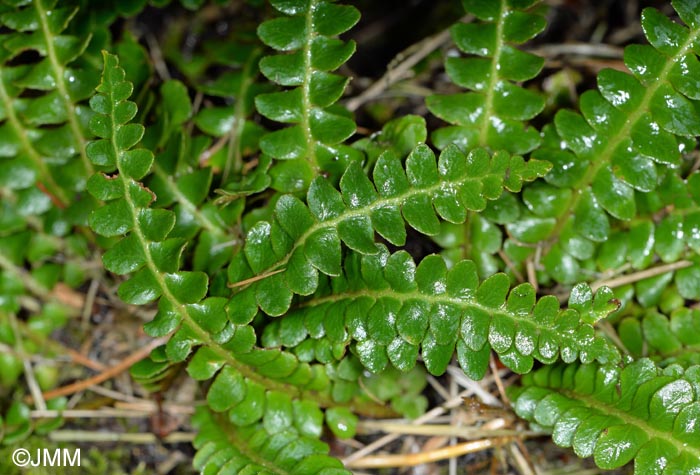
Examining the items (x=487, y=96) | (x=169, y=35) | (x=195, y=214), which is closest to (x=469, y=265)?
(x=487, y=96)

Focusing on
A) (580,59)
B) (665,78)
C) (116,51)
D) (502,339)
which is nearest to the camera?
(502,339)

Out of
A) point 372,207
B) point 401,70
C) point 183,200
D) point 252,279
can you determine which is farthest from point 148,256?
point 401,70

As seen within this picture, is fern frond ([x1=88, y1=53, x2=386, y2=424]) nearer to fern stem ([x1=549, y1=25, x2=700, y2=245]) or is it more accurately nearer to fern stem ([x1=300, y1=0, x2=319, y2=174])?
fern stem ([x1=300, y1=0, x2=319, y2=174])

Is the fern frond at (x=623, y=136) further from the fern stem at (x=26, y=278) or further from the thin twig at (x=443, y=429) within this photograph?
the fern stem at (x=26, y=278)

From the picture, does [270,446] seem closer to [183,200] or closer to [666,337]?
[183,200]

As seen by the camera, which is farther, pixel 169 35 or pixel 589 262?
pixel 169 35

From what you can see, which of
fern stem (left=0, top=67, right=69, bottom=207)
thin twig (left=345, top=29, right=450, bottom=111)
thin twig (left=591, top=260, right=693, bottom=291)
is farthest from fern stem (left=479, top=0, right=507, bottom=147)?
fern stem (left=0, top=67, right=69, bottom=207)

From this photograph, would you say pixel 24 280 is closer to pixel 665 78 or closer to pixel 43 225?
pixel 43 225
